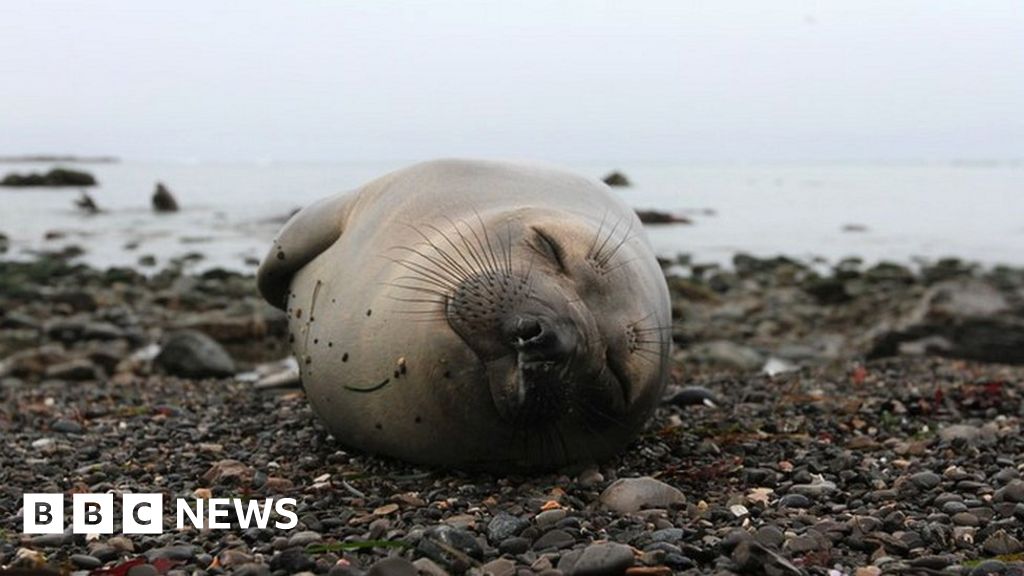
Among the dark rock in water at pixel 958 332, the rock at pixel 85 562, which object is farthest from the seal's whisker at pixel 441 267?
the dark rock in water at pixel 958 332

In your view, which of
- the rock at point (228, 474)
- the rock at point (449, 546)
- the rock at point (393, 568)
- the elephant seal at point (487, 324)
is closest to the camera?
the rock at point (393, 568)

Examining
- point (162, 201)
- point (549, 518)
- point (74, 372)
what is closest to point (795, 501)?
point (549, 518)

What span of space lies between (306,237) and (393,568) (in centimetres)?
257

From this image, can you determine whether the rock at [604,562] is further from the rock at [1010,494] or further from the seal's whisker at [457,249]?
the rock at [1010,494]

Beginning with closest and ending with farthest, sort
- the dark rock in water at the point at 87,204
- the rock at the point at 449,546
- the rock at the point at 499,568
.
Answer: the rock at the point at 499,568 < the rock at the point at 449,546 < the dark rock in water at the point at 87,204

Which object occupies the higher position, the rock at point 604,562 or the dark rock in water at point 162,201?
the rock at point 604,562

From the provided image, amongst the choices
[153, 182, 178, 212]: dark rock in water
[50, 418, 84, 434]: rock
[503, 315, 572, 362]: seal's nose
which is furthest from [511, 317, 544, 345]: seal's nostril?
[153, 182, 178, 212]: dark rock in water

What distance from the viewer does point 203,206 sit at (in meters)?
48.6

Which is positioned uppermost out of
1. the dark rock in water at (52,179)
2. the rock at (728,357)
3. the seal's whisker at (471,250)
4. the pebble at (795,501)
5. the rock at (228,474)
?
the seal's whisker at (471,250)

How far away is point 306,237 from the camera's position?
5.46 meters

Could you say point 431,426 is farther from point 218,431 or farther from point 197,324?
point 197,324

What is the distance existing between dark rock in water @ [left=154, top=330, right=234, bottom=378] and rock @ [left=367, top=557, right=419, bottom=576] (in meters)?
6.40

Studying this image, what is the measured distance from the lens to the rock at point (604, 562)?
3.26 meters

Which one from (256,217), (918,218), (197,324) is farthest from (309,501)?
(918,218)
